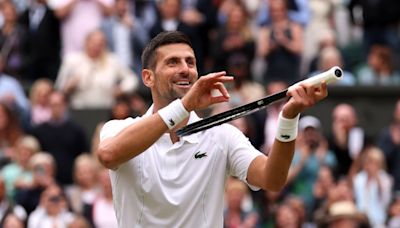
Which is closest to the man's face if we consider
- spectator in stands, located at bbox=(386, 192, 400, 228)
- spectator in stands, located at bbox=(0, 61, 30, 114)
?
spectator in stands, located at bbox=(386, 192, 400, 228)

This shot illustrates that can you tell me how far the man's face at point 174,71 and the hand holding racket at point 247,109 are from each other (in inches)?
9.7

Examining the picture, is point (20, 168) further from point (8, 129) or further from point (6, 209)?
point (6, 209)

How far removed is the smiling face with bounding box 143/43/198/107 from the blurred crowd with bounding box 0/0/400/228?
5.49m

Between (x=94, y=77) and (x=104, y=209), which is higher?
(x=94, y=77)

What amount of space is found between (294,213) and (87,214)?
226 centimetres

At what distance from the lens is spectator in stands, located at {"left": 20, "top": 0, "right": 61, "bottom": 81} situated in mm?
19016

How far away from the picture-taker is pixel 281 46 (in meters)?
18.4

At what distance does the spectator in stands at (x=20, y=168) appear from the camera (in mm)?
15828

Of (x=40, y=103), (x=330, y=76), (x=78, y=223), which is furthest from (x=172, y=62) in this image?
(x=40, y=103)

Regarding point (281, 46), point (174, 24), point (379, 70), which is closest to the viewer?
point (281, 46)

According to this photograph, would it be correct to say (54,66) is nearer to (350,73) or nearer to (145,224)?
(350,73)

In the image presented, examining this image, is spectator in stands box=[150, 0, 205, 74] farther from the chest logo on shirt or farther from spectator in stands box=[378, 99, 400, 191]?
the chest logo on shirt

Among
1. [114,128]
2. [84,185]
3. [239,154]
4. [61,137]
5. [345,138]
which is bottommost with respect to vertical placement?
[345,138]

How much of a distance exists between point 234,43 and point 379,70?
79.2 inches
